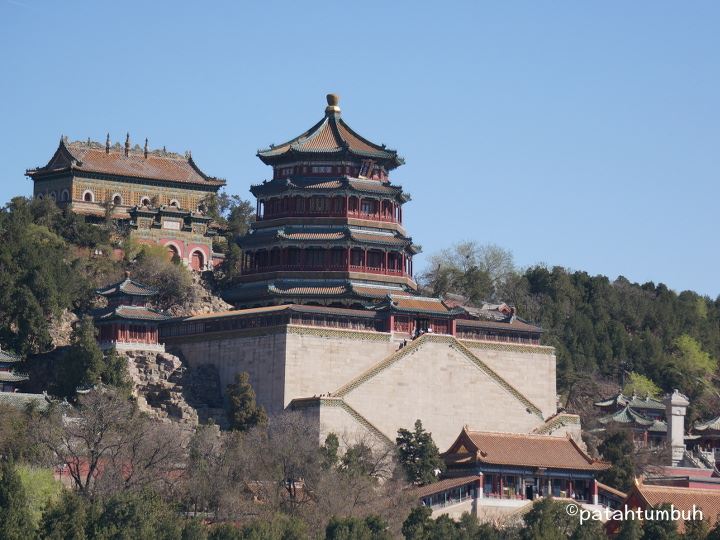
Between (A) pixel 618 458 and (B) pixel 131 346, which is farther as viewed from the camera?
(B) pixel 131 346

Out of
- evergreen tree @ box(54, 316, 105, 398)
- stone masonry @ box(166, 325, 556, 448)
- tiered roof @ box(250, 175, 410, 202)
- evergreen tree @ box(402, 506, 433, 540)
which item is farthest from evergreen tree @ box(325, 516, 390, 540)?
tiered roof @ box(250, 175, 410, 202)

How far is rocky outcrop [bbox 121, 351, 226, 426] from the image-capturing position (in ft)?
316

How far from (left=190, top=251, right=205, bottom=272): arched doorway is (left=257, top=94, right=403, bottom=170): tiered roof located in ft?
36.5

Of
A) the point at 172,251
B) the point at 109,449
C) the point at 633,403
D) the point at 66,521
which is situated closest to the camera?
the point at 66,521

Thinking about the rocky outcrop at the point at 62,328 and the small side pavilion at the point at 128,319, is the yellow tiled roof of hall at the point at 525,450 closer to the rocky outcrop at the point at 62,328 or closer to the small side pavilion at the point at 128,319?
the small side pavilion at the point at 128,319

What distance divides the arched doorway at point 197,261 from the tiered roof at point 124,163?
290 inches

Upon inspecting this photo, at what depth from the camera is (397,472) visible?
300ft

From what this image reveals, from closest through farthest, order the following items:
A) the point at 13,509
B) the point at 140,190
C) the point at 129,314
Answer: the point at 13,509 → the point at 129,314 → the point at 140,190

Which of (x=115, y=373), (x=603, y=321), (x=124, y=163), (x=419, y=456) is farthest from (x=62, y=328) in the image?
(x=603, y=321)

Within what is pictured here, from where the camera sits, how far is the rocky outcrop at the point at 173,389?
96.4m

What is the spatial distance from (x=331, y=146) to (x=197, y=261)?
561 inches

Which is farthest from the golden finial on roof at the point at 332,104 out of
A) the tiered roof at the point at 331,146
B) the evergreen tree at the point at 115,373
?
the evergreen tree at the point at 115,373

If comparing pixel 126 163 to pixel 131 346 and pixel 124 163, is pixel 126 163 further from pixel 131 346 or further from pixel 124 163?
pixel 131 346

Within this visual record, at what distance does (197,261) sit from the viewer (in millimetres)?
118438
